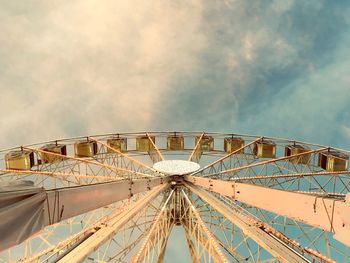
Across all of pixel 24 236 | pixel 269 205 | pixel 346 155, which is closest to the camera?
pixel 24 236

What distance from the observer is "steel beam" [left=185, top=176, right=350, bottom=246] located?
4773 millimetres

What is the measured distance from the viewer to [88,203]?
6.23 m

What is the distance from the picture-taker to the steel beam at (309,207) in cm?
477

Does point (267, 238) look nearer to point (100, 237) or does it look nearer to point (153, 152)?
point (100, 237)

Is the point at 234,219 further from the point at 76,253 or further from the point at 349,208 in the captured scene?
the point at 349,208

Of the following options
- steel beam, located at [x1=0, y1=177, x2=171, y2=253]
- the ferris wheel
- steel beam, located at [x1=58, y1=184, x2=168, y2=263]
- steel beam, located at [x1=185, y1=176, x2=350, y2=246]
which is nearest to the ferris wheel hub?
the ferris wheel

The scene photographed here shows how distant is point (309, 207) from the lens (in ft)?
18.4

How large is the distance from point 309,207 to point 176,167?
1728 cm

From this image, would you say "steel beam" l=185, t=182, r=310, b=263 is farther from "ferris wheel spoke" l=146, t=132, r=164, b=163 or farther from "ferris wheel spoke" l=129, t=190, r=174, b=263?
"ferris wheel spoke" l=146, t=132, r=164, b=163

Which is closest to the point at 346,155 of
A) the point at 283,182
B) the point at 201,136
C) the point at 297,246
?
the point at 283,182

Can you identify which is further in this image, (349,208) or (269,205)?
(269,205)

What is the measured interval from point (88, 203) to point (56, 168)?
20597 millimetres

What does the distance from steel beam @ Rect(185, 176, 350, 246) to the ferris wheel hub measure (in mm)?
12998

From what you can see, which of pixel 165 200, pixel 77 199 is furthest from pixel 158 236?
pixel 77 199
